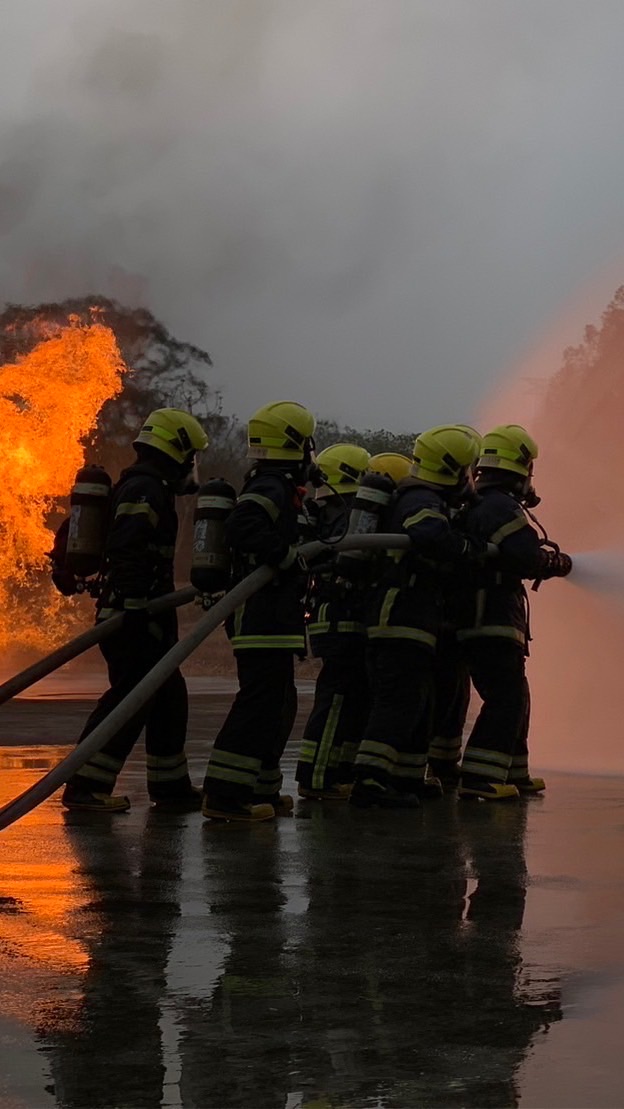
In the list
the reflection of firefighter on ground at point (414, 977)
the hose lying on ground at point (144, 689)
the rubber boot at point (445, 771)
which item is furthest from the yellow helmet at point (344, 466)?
the reflection of firefighter on ground at point (414, 977)

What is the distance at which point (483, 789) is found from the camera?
27.6ft

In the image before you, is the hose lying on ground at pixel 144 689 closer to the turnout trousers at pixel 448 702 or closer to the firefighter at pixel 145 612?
the firefighter at pixel 145 612

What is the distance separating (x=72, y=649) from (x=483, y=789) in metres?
2.22

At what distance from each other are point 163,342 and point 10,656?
521 inches

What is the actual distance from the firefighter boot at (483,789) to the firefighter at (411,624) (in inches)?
9.4

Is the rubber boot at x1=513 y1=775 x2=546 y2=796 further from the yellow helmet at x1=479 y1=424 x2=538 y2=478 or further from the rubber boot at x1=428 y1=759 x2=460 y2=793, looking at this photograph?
the yellow helmet at x1=479 y1=424 x2=538 y2=478

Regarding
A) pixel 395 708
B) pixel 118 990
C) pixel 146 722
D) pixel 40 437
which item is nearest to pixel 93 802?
pixel 146 722

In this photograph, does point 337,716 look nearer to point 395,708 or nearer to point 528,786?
point 395,708

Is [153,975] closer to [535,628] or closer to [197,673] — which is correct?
[535,628]

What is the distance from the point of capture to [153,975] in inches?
179

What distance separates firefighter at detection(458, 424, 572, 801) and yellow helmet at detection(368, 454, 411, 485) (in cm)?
91

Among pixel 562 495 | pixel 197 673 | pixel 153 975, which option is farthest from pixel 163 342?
pixel 153 975

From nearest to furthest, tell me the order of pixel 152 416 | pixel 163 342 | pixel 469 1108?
pixel 469 1108 → pixel 152 416 → pixel 163 342

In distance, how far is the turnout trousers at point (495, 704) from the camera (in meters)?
8.42
